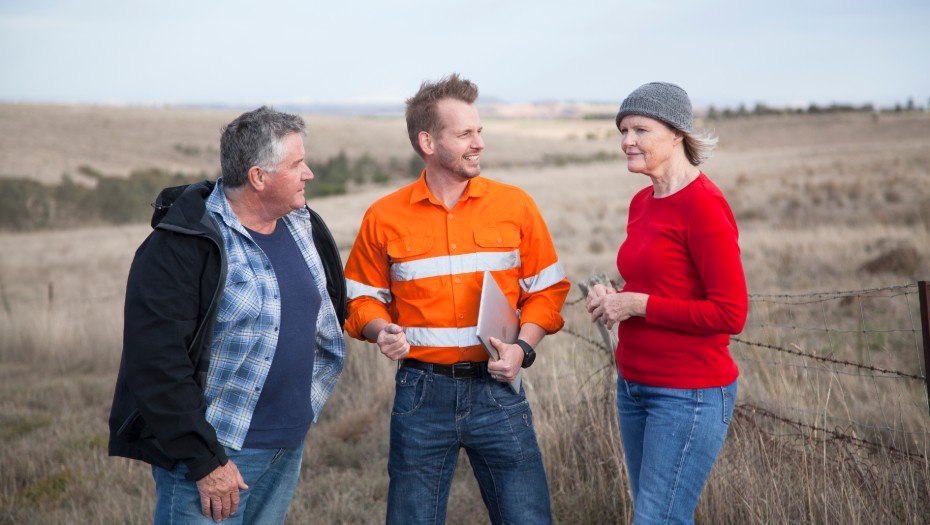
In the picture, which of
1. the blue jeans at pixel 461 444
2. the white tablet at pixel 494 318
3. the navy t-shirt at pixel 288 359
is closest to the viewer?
the navy t-shirt at pixel 288 359

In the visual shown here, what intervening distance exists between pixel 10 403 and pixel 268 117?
6.35m

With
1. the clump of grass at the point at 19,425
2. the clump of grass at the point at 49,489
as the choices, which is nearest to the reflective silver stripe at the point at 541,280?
the clump of grass at the point at 49,489

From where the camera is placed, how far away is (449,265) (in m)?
3.33

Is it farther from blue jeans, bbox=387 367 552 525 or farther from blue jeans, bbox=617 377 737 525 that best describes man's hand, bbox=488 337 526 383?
blue jeans, bbox=617 377 737 525

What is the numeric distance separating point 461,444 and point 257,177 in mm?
1392

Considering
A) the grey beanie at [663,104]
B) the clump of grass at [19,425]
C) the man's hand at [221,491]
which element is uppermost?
the grey beanie at [663,104]

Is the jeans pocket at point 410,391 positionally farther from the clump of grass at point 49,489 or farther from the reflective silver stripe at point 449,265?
the clump of grass at point 49,489

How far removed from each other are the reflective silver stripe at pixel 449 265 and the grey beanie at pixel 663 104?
832 millimetres

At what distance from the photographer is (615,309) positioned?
2.96m

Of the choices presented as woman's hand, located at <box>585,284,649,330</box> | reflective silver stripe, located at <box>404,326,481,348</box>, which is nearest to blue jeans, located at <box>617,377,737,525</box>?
woman's hand, located at <box>585,284,649,330</box>

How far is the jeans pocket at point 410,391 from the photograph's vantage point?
3.33 metres

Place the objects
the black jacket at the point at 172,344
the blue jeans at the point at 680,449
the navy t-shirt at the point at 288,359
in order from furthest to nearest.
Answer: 1. the navy t-shirt at the point at 288,359
2. the blue jeans at the point at 680,449
3. the black jacket at the point at 172,344

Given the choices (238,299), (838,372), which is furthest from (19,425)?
(838,372)

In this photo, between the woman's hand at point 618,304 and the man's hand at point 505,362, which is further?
the man's hand at point 505,362
